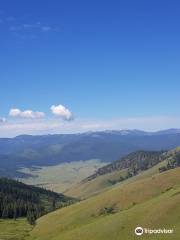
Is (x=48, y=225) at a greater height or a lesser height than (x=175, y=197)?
lesser

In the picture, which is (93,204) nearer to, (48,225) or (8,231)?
(48,225)

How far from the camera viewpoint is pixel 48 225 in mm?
178875

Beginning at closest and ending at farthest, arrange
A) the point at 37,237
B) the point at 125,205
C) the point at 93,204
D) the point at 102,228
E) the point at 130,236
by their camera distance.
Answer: the point at 130,236, the point at 102,228, the point at 37,237, the point at 125,205, the point at 93,204

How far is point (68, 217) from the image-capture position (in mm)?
177250

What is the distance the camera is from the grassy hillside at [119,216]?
12362cm

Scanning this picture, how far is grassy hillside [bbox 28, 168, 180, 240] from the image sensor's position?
124 metres

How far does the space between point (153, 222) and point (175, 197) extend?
16655 millimetres

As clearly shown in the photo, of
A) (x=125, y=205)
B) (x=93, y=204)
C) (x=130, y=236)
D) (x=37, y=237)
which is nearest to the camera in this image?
(x=130, y=236)

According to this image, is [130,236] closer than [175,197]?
Yes

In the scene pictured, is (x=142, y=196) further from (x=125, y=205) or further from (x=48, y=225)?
(x=48, y=225)

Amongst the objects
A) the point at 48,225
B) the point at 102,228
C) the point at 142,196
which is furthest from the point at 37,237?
the point at 142,196

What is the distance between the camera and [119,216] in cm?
14038

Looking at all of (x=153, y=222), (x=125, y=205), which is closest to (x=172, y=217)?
(x=153, y=222)

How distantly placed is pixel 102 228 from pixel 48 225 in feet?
165
